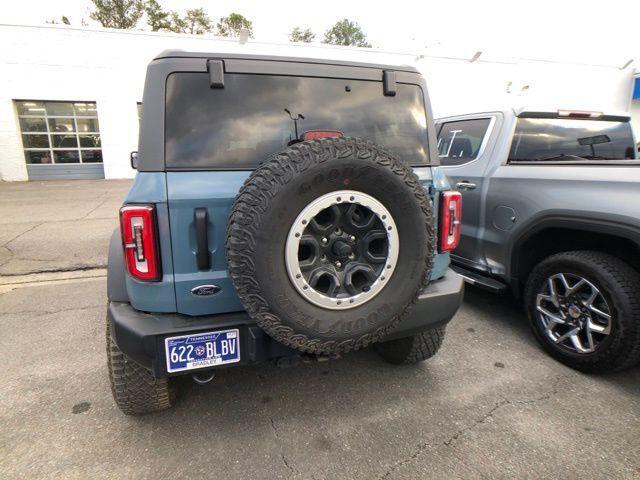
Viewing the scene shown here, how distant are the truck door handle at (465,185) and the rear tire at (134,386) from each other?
9.75 ft

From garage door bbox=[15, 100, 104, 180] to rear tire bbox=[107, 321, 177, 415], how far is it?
54.7 ft

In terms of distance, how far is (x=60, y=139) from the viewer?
1570cm

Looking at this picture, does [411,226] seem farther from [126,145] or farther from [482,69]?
[482,69]

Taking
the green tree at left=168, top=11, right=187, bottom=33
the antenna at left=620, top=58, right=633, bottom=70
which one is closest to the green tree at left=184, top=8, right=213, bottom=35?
the green tree at left=168, top=11, right=187, bottom=33

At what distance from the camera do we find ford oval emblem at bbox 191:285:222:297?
191 centimetres

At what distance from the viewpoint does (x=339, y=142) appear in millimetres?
1756

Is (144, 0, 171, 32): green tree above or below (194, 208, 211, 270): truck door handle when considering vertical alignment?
above

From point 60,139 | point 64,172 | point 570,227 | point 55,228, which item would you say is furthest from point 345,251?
point 60,139

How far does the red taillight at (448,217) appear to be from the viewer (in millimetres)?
2348

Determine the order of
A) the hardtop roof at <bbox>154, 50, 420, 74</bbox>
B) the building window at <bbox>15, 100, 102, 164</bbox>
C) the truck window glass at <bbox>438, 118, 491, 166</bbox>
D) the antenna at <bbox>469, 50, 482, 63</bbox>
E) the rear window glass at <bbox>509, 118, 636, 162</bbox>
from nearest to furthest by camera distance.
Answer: the hardtop roof at <bbox>154, 50, 420, 74</bbox>
the rear window glass at <bbox>509, 118, 636, 162</bbox>
the truck window glass at <bbox>438, 118, 491, 166</bbox>
the building window at <bbox>15, 100, 102, 164</bbox>
the antenna at <bbox>469, 50, 482, 63</bbox>

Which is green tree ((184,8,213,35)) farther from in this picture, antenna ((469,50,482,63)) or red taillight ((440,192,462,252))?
red taillight ((440,192,462,252))

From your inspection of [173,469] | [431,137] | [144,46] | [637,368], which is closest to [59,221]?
[173,469]

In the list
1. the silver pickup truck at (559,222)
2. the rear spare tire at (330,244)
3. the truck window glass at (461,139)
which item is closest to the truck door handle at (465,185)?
→ the silver pickup truck at (559,222)

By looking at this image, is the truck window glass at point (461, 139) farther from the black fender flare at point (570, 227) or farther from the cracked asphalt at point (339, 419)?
the cracked asphalt at point (339, 419)
